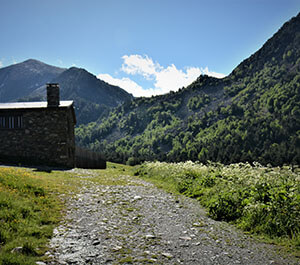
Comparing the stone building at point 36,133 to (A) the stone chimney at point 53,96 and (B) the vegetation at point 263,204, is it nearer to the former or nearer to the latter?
(A) the stone chimney at point 53,96

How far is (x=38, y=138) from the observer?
2786 cm

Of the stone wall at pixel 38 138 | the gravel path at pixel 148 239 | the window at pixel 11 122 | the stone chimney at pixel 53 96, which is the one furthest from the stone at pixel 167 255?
the window at pixel 11 122

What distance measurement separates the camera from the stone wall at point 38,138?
27.8 meters

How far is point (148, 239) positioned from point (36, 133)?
24.9m

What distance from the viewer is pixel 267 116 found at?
197875 millimetres

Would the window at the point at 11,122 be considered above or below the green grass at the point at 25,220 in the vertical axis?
above

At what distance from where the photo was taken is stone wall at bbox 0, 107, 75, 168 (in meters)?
27.8

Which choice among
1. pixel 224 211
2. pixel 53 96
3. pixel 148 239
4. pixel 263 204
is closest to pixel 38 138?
pixel 53 96

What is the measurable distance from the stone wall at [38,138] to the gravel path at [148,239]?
18520mm

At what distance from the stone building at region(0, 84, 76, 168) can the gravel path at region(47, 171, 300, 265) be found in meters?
18.6

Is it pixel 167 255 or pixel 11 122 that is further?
pixel 11 122

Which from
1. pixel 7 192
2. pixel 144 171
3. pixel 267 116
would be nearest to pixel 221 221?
pixel 7 192

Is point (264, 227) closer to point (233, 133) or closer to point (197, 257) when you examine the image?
point (197, 257)

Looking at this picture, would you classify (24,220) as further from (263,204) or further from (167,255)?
(263,204)
